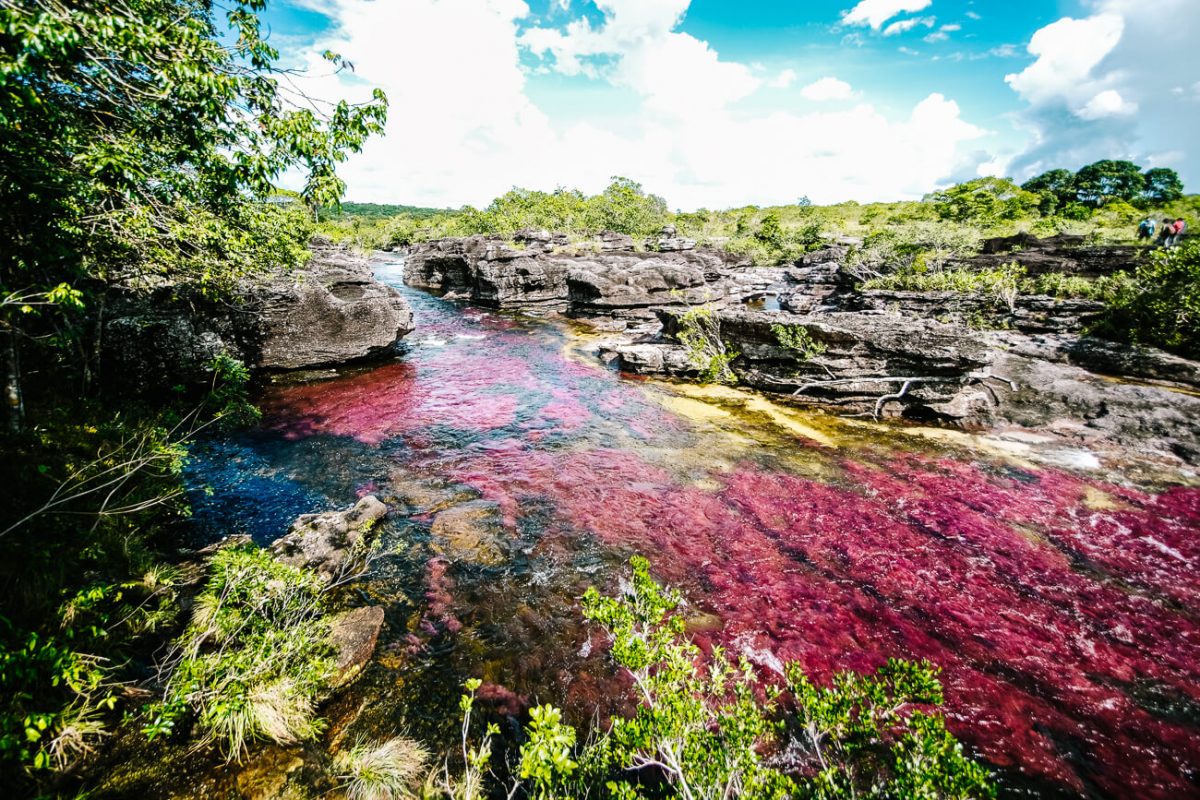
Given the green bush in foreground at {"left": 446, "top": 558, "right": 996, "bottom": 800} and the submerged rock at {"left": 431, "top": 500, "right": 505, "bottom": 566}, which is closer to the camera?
the green bush in foreground at {"left": 446, "top": 558, "right": 996, "bottom": 800}

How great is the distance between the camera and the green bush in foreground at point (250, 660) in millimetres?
4035

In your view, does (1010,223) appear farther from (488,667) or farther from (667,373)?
(488,667)

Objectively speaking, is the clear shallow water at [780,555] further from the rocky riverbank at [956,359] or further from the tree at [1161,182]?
the tree at [1161,182]

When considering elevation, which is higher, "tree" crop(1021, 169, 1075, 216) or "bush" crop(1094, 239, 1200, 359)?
"tree" crop(1021, 169, 1075, 216)

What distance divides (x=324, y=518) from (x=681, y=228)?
8325 cm

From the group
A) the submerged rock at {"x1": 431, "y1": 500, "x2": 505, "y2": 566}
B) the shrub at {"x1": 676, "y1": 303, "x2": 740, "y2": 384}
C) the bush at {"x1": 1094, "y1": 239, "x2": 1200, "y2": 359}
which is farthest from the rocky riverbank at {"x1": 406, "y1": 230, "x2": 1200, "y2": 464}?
the submerged rock at {"x1": 431, "y1": 500, "x2": 505, "y2": 566}

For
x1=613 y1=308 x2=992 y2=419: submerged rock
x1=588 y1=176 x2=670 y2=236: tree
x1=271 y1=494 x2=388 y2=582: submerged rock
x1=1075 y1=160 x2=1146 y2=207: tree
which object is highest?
x1=1075 y1=160 x2=1146 y2=207: tree

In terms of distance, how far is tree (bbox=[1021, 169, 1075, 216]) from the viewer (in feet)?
222

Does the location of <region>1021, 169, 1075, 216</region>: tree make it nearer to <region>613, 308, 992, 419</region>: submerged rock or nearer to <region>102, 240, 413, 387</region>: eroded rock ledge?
<region>613, 308, 992, 419</region>: submerged rock

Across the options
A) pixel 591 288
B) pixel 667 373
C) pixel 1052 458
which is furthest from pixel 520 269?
pixel 1052 458

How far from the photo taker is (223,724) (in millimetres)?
4066

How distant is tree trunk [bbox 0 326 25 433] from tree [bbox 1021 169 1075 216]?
326 ft

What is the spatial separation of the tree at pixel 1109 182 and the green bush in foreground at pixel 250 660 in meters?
114

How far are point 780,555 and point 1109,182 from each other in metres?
115
